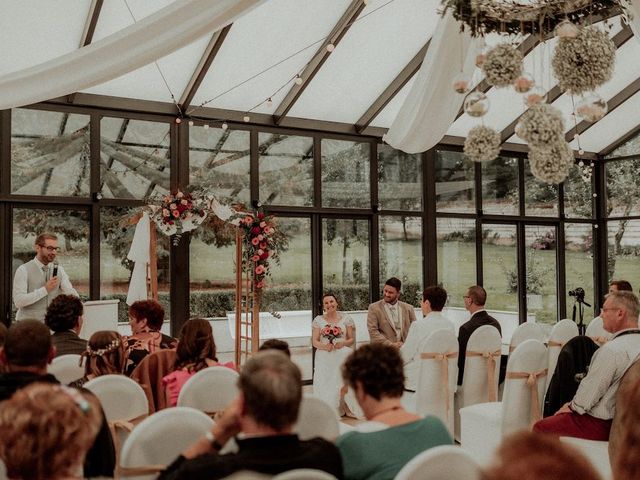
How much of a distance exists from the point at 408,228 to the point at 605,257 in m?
4.31

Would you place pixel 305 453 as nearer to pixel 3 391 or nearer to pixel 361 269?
pixel 3 391

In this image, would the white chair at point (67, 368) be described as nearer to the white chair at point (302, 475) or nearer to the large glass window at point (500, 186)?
the white chair at point (302, 475)

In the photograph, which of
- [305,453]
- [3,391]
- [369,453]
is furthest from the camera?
[3,391]

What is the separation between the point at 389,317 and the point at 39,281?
11.7ft

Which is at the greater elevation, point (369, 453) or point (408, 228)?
point (408, 228)

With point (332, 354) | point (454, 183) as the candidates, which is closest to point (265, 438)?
point (332, 354)

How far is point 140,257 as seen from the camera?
22.7 ft

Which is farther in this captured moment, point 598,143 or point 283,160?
point 598,143

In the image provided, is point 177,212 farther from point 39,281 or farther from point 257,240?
point 39,281

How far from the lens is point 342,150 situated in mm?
9242

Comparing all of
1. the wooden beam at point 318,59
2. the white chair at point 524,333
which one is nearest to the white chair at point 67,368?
the white chair at point 524,333

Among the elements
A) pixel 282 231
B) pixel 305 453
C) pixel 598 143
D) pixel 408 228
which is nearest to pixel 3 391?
pixel 305 453

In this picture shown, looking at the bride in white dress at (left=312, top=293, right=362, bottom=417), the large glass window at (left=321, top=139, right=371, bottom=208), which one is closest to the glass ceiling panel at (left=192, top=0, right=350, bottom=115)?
the large glass window at (left=321, top=139, right=371, bottom=208)

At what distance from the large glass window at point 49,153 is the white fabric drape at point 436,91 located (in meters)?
3.55
